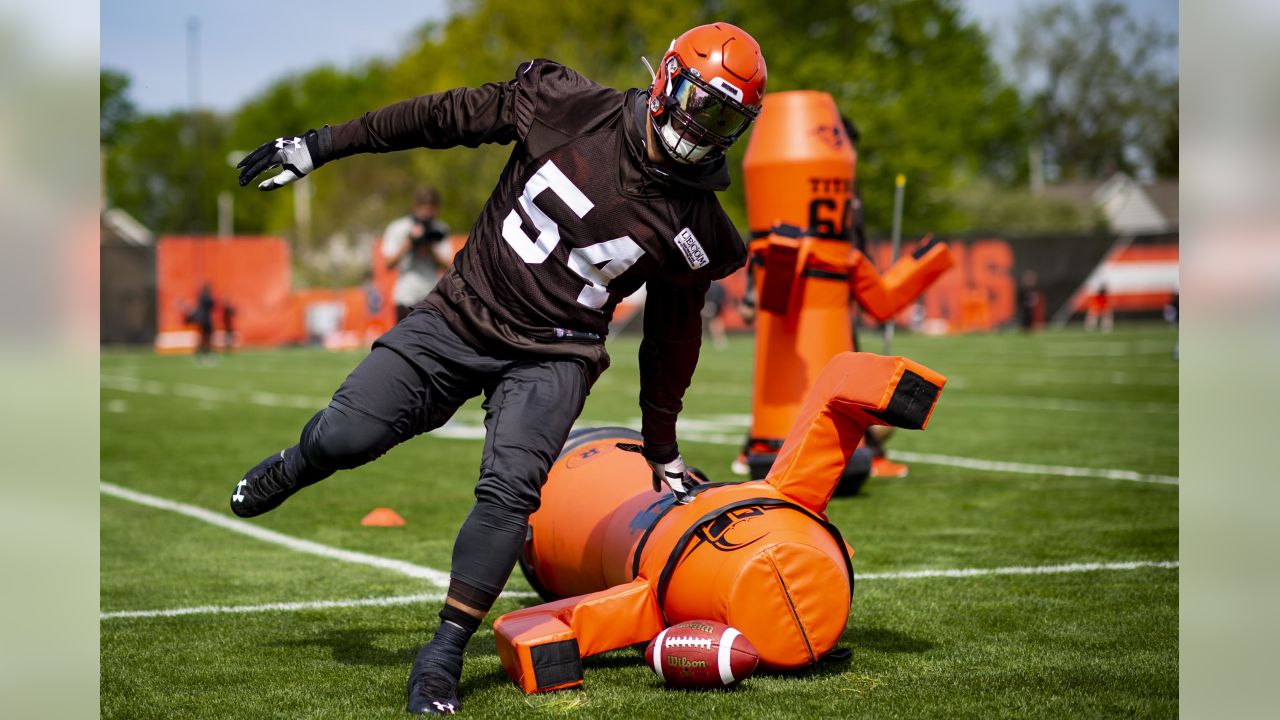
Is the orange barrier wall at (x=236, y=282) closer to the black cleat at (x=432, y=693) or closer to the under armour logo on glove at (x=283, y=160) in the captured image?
the under armour logo on glove at (x=283, y=160)

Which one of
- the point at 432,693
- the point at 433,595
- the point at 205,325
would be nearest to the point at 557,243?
the point at 432,693

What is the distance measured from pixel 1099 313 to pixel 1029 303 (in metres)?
2.72

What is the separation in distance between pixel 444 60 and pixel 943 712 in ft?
163

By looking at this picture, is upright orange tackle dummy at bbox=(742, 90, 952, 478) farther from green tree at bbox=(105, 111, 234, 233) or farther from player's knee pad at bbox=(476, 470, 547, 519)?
green tree at bbox=(105, 111, 234, 233)

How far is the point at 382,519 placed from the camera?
7938 mm

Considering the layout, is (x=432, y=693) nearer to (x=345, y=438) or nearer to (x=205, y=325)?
(x=345, y=438)

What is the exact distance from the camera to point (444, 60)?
169ft

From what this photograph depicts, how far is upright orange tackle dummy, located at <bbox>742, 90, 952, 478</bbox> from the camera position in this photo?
28.4 feet

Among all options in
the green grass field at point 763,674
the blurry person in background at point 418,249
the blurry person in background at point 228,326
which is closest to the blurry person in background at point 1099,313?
the blurry person in background at point 228,326

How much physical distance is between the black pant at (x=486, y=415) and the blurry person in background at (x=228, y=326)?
33134 mm

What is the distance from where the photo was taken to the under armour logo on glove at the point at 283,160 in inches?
167

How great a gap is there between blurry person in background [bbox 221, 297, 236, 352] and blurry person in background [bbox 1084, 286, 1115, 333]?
23.3 meters
